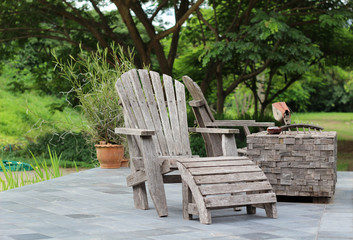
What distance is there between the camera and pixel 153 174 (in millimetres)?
4086

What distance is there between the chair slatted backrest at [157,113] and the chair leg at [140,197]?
1.29ft

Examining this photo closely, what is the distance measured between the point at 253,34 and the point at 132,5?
2.70 metres

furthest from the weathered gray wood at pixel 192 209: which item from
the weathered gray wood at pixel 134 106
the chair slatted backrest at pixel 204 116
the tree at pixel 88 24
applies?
the tree at pixel 88 24

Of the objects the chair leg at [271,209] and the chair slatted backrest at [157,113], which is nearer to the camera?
the chair leg at [271,209]

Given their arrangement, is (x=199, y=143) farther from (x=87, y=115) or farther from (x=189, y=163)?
(x=189, y=163)

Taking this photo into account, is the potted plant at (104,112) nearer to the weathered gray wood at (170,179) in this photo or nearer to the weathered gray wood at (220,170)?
the weathered gray wood at (170,179)

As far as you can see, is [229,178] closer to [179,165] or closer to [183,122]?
[179,165]

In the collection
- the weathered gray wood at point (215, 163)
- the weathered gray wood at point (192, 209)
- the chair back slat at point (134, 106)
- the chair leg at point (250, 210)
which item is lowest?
the chair leg at point (250, 210)

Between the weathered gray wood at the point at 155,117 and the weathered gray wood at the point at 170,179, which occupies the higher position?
the weathered gray wood at the point at 155,117

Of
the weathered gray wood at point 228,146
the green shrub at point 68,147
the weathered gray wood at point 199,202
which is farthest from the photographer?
the green shrub at point 68,147

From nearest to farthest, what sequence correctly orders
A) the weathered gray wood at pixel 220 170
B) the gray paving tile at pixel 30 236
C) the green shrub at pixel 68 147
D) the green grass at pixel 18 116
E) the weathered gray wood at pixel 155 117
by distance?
the gray paving tile at pixel 30 236
the weathered gray wood at pixel 220 170
the weathered gray wood at pixel 155 117
the green shrub at pixel 68 147
the green grass at pixel 18 116

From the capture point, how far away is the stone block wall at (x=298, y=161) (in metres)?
4.67

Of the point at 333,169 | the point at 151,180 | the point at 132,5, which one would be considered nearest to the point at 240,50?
the point at 132,5

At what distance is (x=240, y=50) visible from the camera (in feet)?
32.0
